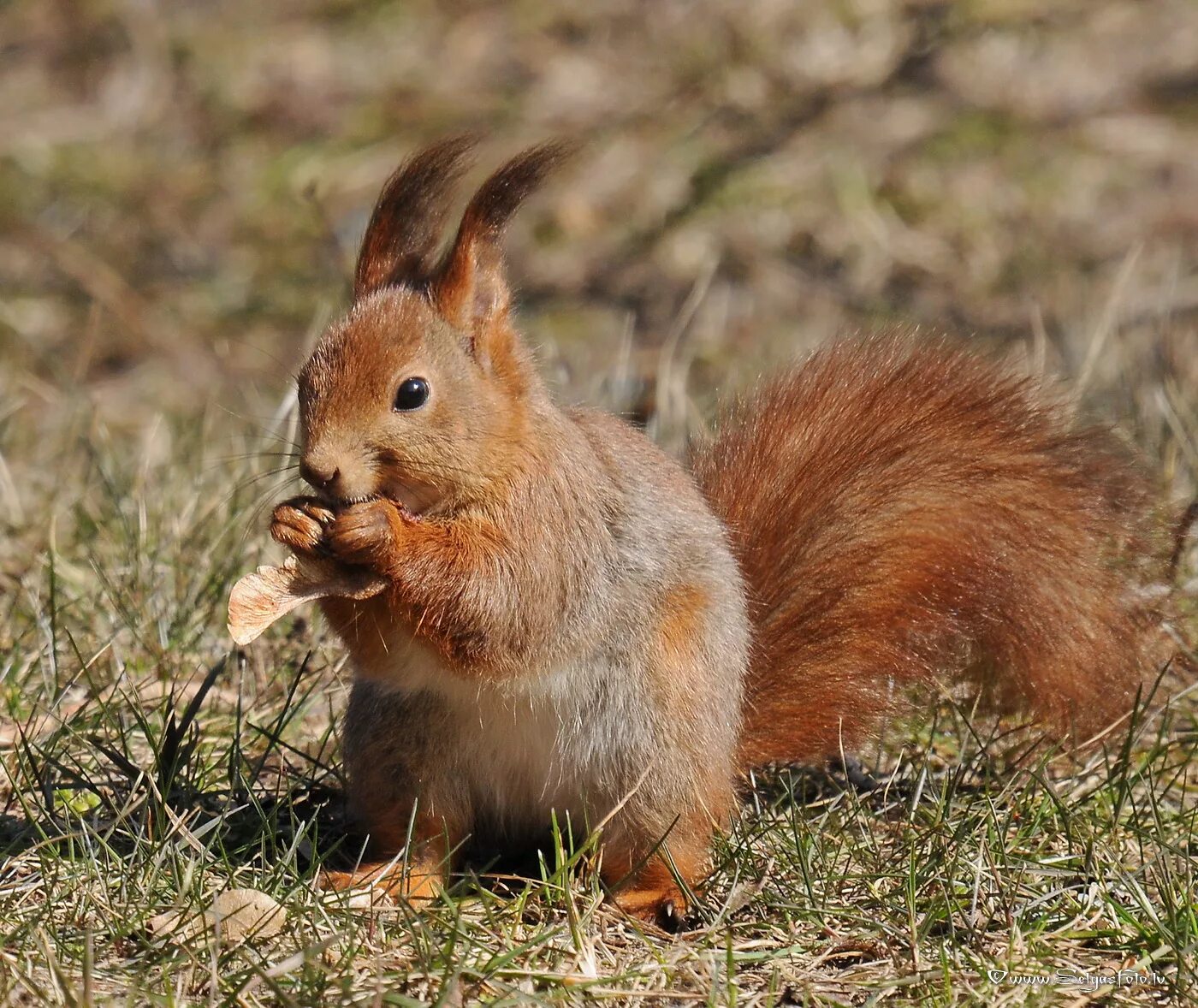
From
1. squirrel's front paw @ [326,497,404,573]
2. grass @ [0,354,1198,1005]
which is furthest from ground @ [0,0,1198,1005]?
squirrel's front paw @ [326,497,404,573]

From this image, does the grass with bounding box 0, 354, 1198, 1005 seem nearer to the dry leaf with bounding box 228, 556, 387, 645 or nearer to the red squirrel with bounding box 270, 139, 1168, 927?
the red squirrel with bounding box 270, 139, 1168, 927

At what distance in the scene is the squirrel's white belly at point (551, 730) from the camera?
2252 mm

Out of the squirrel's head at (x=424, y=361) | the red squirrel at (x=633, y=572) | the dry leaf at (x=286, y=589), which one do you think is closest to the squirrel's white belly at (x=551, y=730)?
the red squirrel at (x=633, y=572)

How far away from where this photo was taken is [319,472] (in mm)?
2068

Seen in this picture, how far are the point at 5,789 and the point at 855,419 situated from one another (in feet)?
4.73

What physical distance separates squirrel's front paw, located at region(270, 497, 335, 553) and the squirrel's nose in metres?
0.08

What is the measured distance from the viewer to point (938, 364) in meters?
2.63

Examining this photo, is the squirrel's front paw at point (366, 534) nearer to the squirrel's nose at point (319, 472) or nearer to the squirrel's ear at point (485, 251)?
the squirrel's nose at point (319, 472)

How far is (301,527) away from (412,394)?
0.23 m

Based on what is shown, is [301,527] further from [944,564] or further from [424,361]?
[944,564]

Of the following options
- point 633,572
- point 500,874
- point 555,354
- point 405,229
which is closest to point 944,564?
point 633,572

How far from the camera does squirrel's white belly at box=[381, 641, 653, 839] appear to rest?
2252 mm

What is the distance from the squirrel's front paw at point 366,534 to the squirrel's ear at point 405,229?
378mm

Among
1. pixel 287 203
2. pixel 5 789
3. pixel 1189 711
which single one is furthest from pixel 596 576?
pixel 287 203
